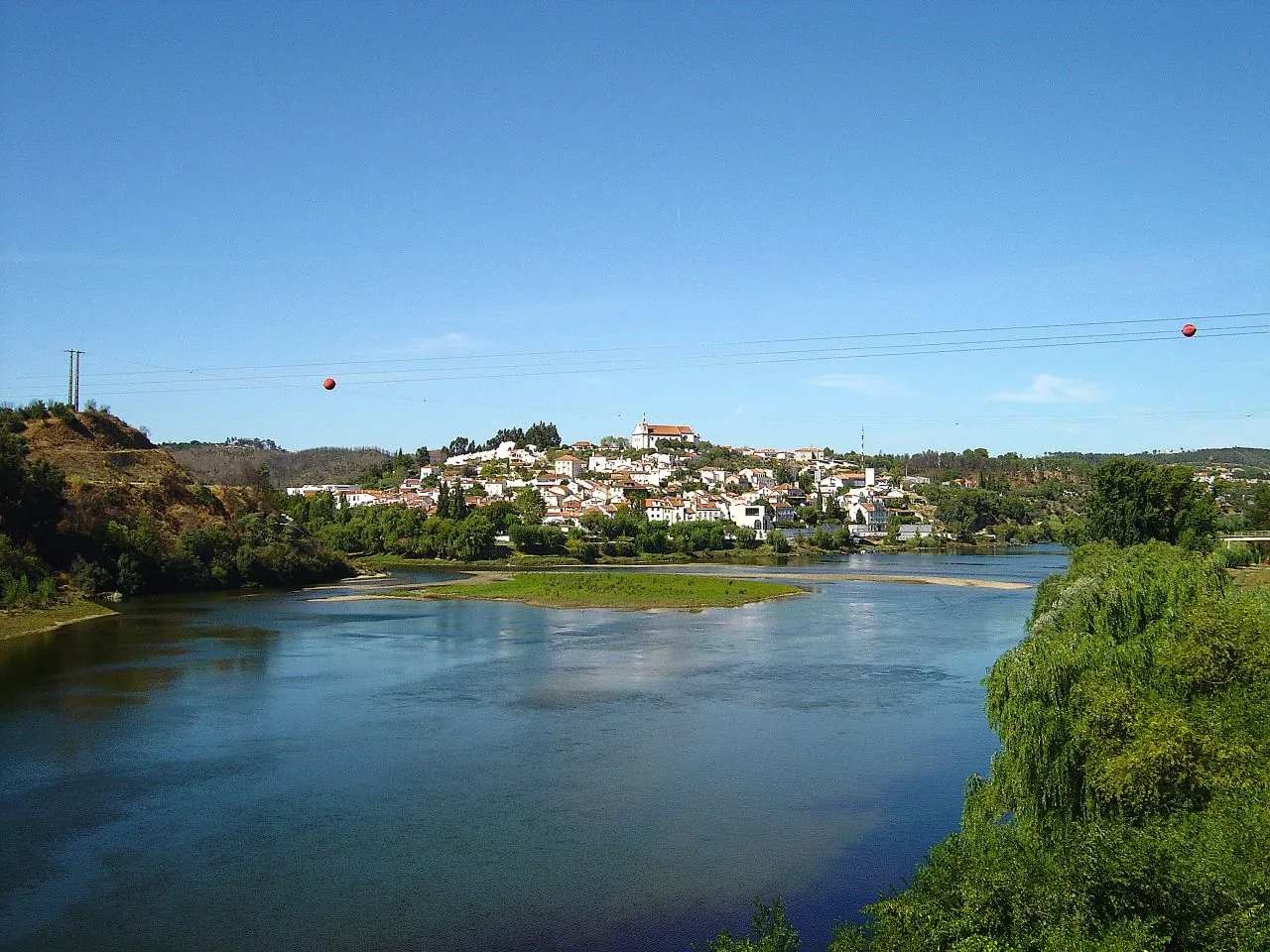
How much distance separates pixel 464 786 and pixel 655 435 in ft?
389

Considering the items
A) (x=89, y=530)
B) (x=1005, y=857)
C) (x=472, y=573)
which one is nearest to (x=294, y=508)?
(x=472, y=573)

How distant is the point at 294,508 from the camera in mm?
70375

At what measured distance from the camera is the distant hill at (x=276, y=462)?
346ft

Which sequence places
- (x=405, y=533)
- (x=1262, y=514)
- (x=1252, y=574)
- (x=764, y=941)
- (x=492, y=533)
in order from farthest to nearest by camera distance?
(x=405, y=533), (x=492, y=533), (x=1262, y=514), (x=1252, y=574), (x=764, y=941)

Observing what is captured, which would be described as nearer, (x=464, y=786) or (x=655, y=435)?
(x=464, y=786)

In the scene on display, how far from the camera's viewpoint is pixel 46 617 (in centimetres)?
3166

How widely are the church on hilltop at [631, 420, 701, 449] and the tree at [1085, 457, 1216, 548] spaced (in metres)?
93.2

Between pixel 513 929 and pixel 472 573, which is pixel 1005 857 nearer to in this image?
pixel 513 929

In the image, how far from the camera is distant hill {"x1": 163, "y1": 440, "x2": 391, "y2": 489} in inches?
4151

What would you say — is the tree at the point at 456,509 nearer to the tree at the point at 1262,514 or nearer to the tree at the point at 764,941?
the tree at the point at 1262,514

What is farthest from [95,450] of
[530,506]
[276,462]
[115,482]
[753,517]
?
[276,462]

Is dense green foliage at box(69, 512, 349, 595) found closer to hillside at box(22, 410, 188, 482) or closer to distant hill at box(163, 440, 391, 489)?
hillside at box(22, 410, 188, 482)

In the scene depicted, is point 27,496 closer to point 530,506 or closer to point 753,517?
point 530,506

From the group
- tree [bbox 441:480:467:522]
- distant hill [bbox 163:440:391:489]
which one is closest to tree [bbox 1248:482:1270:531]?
tree [bbox 441:480:467:522]
